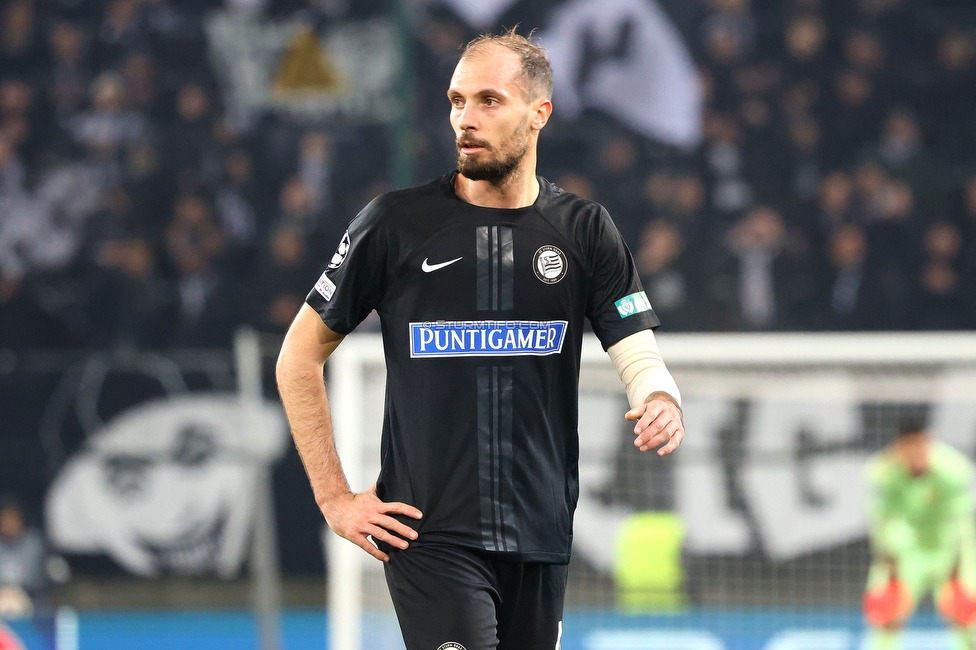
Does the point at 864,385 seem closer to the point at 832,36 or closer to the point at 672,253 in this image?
the point at 672,253

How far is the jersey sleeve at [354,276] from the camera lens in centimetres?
321

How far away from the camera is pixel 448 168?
1112 centimetres

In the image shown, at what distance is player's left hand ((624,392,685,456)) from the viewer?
3006 mm

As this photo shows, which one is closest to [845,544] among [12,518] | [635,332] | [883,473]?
[883,473]

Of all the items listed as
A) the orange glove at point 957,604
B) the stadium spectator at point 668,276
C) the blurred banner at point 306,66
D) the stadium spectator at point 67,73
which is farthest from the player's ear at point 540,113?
the stadium spectator at point 67,73

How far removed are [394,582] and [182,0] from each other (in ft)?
32.1

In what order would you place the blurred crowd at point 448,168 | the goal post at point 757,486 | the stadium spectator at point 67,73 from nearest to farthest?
the goal post at point 757,486, the blurred crowd at point 448,168, the stadium spectator at point 67,73

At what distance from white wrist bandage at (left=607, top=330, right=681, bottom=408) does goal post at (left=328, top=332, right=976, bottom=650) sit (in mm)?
3552

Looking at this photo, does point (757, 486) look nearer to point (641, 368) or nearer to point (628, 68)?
point (641, 368)

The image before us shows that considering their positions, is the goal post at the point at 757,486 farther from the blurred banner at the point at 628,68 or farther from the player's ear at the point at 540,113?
the blurred banner at the point at 628,68

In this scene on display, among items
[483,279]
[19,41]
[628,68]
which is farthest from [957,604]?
[19,41]

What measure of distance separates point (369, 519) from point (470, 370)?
423 mm

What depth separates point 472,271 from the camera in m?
3.25

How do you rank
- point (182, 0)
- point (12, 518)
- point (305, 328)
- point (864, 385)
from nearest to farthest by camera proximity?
point (305, 328) < point (864, 385) < point (12, 518) < point (182, 0)
